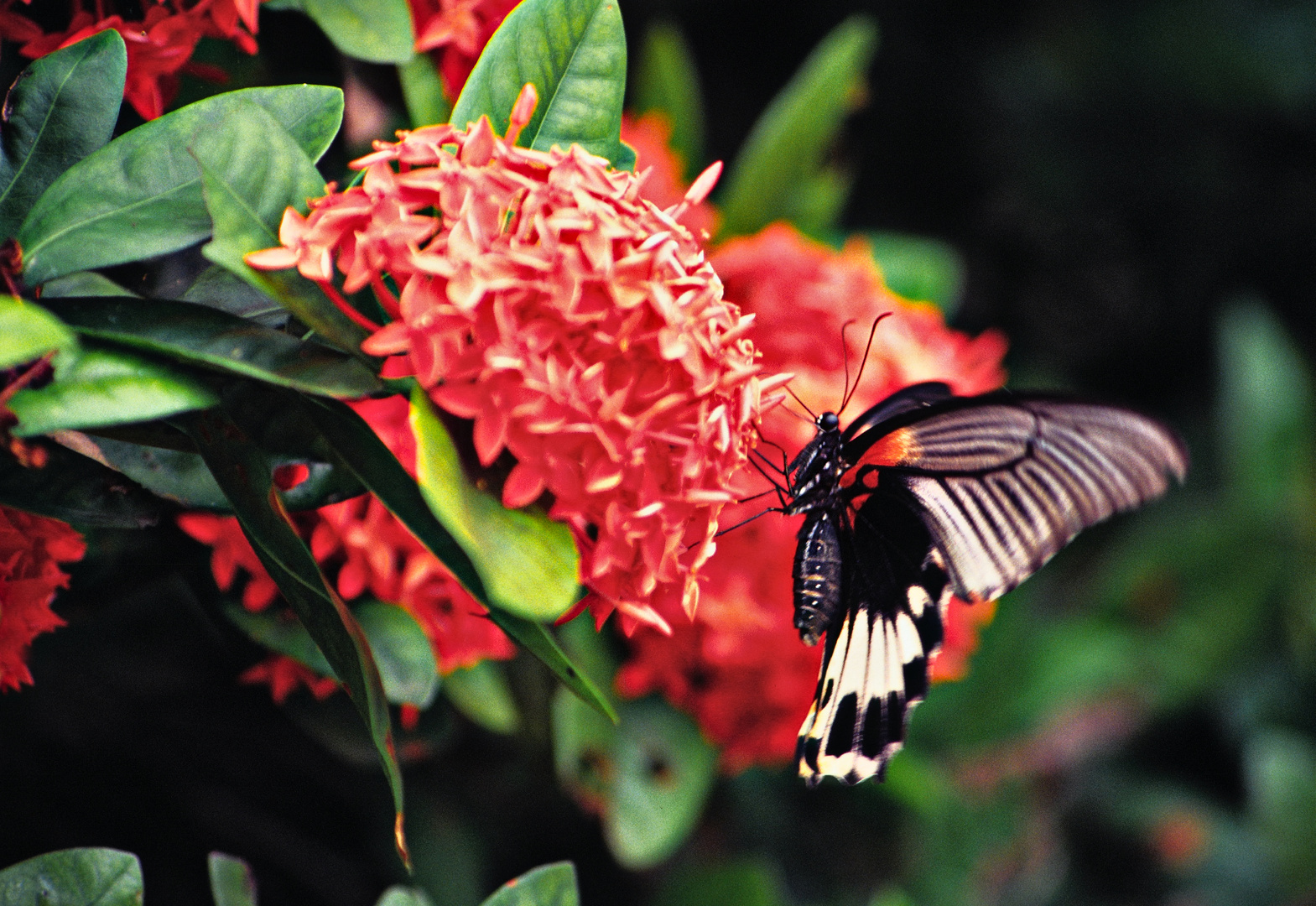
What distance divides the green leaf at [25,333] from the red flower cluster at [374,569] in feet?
1.11

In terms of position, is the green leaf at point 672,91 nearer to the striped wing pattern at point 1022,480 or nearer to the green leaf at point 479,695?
the striped wing pattern at point 1022,480

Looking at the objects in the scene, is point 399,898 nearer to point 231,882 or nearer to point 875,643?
point 231,882

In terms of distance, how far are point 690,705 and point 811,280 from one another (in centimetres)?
60

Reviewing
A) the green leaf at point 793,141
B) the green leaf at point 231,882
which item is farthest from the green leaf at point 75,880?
the green leaf at point 793,141

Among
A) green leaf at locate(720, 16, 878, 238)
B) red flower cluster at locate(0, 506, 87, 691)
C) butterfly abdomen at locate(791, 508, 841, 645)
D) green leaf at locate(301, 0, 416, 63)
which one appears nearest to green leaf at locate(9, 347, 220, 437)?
red flower cluster at locate(0, 506, 87, 691)

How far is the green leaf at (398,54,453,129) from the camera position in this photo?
987 mm

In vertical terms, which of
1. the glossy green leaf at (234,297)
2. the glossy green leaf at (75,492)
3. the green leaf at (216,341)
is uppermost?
the green leaf at (216,341)

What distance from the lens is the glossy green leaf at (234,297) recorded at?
2.53ft

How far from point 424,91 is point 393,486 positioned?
493 mm

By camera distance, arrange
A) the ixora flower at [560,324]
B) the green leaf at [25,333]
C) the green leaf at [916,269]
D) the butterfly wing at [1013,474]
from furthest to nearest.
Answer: the green leaf at [916,269] < the butterfly wing at [1013,474] < the ixora flower at [560,324] < the green leaf at [25,333]

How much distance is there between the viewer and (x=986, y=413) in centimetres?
108

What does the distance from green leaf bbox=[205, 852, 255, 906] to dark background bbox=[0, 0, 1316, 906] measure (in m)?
0.37

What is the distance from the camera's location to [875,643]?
1245mm

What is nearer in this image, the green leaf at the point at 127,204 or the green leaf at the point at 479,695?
the green leaf at the point at 127,204
